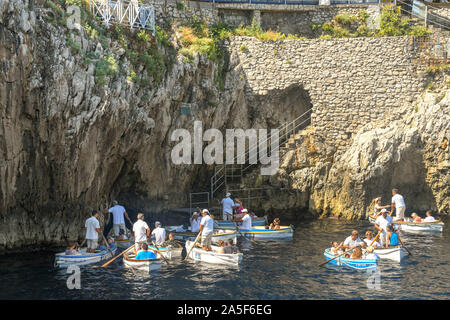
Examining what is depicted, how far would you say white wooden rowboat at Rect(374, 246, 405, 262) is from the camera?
1984 cm

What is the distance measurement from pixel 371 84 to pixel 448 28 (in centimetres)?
637

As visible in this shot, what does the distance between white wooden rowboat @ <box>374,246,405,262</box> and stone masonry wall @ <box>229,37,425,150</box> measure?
32.1 feet

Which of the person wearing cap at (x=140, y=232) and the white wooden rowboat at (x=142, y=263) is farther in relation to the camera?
the person wearing cap at (x=140, y=232)

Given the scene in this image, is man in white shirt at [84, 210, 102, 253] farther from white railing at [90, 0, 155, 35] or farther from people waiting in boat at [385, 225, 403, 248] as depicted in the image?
people waiting in boat at [385, 225, 403, 248]

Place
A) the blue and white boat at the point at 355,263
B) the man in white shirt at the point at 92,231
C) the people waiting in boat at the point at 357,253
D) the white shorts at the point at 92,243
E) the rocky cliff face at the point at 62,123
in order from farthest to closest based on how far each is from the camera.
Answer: the white shorts at the point at 92,243 → the man in white shirt at the point at 92,231 → the rocky cliff face at the point at 62,123 → the people waiting in boat at the point at 357,253 → the blue and white boat at the point at 355,263

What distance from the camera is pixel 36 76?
20094mm

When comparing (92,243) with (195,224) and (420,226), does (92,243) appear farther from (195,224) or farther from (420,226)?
(420,226)

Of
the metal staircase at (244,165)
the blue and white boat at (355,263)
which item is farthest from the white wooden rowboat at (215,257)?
the metal staircase at (244,165)

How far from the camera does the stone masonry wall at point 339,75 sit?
28.9 meters

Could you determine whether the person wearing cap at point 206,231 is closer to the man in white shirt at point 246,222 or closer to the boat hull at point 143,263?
the boat hull at point 143,263

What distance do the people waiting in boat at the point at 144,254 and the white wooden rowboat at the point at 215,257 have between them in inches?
83.3

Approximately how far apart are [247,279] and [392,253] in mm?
5775

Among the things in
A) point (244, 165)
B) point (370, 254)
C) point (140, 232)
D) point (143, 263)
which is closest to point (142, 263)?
point (143, 263)
